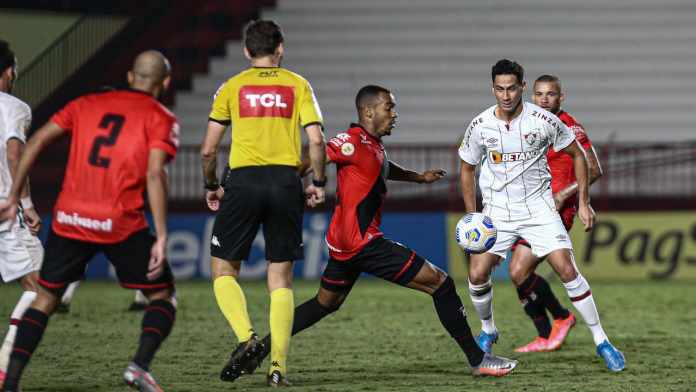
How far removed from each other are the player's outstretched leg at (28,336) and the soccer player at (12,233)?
98 cm

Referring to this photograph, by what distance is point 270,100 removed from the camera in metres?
7.06

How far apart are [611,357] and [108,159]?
11.4 feet

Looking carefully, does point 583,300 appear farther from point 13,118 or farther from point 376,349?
point 13,118

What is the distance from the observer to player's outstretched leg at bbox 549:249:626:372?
26.3 ft

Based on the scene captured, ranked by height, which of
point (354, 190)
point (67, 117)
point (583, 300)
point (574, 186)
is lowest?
point (583, 300)

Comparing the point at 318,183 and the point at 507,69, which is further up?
the point at 507,69

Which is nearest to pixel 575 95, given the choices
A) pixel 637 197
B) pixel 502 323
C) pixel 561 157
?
pixel 637 197

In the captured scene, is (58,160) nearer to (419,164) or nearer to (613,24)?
(419,164)

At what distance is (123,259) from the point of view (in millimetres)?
6441

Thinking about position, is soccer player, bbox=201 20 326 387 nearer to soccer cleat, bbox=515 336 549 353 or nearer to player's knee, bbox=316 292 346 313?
player's knee, bbox=316 292 346 313

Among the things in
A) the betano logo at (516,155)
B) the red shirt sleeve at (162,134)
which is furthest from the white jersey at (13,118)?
the betano logo at (516,155)

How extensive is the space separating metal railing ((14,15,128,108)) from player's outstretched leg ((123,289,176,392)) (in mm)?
15821

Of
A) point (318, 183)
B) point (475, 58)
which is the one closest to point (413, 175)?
point (318, 183)

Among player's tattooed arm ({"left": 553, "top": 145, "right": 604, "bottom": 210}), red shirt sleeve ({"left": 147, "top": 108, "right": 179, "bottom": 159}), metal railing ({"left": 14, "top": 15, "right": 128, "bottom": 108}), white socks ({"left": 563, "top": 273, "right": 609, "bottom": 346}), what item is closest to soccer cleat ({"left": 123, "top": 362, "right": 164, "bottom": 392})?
red shirt sleeve ({"left": 147, "top": 108, "right": 179, "bottom": 159})
